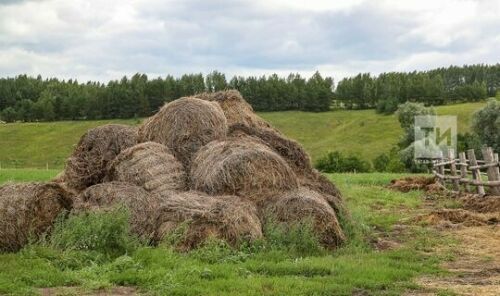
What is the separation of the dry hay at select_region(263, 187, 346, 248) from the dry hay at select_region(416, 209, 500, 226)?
4.34 m

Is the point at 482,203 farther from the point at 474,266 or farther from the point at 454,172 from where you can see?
the point at 474,266

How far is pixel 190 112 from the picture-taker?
13609mm

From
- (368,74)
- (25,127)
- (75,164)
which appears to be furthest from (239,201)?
(368,74)

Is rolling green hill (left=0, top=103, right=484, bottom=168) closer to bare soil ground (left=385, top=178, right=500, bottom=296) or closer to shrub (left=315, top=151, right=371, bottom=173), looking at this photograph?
shrub (left=315, top=151, right=371, bottom=173)

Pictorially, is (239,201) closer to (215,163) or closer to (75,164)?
(215,163)

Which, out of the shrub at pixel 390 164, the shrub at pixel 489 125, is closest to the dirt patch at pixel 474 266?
the shrub at pixel 390 164

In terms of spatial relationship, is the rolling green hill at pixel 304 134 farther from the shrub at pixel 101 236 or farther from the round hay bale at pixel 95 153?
the shrub at pixel 101 236

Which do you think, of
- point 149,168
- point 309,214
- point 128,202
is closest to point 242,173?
point 309,214

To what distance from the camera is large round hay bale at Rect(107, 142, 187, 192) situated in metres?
11.8

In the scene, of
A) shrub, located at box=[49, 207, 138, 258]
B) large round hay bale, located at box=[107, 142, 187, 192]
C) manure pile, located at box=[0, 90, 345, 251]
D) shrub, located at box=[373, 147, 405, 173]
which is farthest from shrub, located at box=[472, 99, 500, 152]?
shrub, located at box=[49, 207, 138, 258]

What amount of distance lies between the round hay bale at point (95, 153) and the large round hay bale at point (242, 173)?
2243 mm

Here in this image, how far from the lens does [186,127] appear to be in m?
13.4

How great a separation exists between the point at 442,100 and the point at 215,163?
100501mm

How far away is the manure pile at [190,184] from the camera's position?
1025 centimetres
